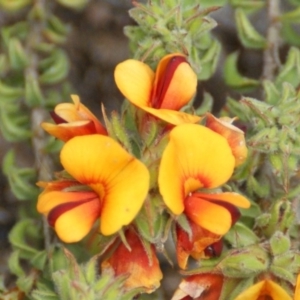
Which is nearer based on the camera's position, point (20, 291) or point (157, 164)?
point (157, 164)

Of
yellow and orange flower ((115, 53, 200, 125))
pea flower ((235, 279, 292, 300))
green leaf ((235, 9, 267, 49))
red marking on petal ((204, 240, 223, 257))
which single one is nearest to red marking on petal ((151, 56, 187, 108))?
yellow and orange flower ((115, 53, 200, 125))

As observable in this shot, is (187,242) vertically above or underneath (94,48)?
above

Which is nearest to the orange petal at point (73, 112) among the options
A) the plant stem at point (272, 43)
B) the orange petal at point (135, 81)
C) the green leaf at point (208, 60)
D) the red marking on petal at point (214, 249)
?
the orange petal at point (135, 81)

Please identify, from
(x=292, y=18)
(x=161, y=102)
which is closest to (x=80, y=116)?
(x=161, y=102)

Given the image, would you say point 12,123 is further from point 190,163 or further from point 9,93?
point 190,163

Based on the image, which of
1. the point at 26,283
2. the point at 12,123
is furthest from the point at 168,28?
the point at 26,283

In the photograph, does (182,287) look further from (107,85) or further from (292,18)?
(107,85)

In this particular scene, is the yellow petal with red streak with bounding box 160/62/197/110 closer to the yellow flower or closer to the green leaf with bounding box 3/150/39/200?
the yellow flower
